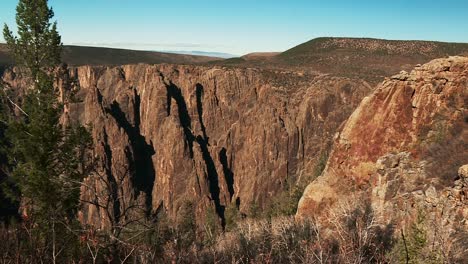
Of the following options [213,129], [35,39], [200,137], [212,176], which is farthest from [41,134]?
[213,129]

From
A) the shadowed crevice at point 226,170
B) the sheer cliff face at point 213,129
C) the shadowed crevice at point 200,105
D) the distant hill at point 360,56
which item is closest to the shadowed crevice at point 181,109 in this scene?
the sheer cliff face at point 213,129

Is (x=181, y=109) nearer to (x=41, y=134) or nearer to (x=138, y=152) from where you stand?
(x=138, y=152)

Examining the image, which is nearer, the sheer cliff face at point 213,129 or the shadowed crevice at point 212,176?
the sheer cliff face at point 213,129

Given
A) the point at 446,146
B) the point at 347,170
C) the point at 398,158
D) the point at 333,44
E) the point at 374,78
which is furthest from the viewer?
the point at 333,44

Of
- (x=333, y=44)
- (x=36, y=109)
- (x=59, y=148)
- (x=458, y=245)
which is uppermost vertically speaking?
(x=333, y=44)

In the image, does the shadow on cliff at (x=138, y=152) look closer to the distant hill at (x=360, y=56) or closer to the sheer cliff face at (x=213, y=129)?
the sheer cliff face at (x=213, y=129)

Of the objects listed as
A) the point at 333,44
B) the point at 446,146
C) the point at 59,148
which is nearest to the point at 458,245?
the point at 446,146

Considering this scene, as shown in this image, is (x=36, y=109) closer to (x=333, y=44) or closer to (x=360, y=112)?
(x=360, y=112)
